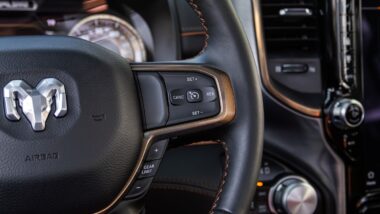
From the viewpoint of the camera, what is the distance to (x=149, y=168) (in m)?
0.89

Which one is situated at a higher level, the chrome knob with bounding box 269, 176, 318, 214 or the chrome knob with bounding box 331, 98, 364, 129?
the chrome knob with bounding box 331, 98, 364, 129

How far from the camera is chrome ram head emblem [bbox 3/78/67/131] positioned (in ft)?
2.56

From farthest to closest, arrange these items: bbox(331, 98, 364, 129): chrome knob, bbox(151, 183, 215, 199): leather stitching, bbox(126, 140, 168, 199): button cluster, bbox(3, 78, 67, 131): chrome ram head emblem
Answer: bbox(331, 98, 364, 129): chrome knob, bbox(151, 183, 215, 199): leather stitching, bbox(126, 140, 168, 199): button cluster, bbox(3, 78, 67, 131): chrome ram head emblem

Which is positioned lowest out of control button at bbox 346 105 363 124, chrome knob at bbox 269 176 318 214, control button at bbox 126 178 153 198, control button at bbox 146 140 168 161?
chrome knob at bbox 269 176 318 214

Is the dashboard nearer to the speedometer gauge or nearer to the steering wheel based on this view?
the speedometer gauge

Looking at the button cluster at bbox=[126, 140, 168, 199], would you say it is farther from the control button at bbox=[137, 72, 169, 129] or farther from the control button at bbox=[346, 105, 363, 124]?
the control button at bbox=[346, 105, 363, 124]

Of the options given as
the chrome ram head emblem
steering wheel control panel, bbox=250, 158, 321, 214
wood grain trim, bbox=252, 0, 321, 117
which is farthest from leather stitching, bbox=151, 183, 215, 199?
the chrome ram head emblem

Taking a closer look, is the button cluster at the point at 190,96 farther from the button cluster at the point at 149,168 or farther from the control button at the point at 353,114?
the control button at the point at 353,114

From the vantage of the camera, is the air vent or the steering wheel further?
the air vent

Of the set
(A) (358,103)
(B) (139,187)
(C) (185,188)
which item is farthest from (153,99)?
(A) (358,103)

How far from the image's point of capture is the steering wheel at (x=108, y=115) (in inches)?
31.0

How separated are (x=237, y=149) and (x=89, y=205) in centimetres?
23

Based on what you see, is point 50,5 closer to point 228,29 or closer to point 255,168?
point 228,29

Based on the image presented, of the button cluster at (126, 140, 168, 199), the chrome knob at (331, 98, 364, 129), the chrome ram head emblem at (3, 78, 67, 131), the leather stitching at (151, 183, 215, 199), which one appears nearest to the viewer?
the chrome ram head emblem at (3, 78, 67, 131)
